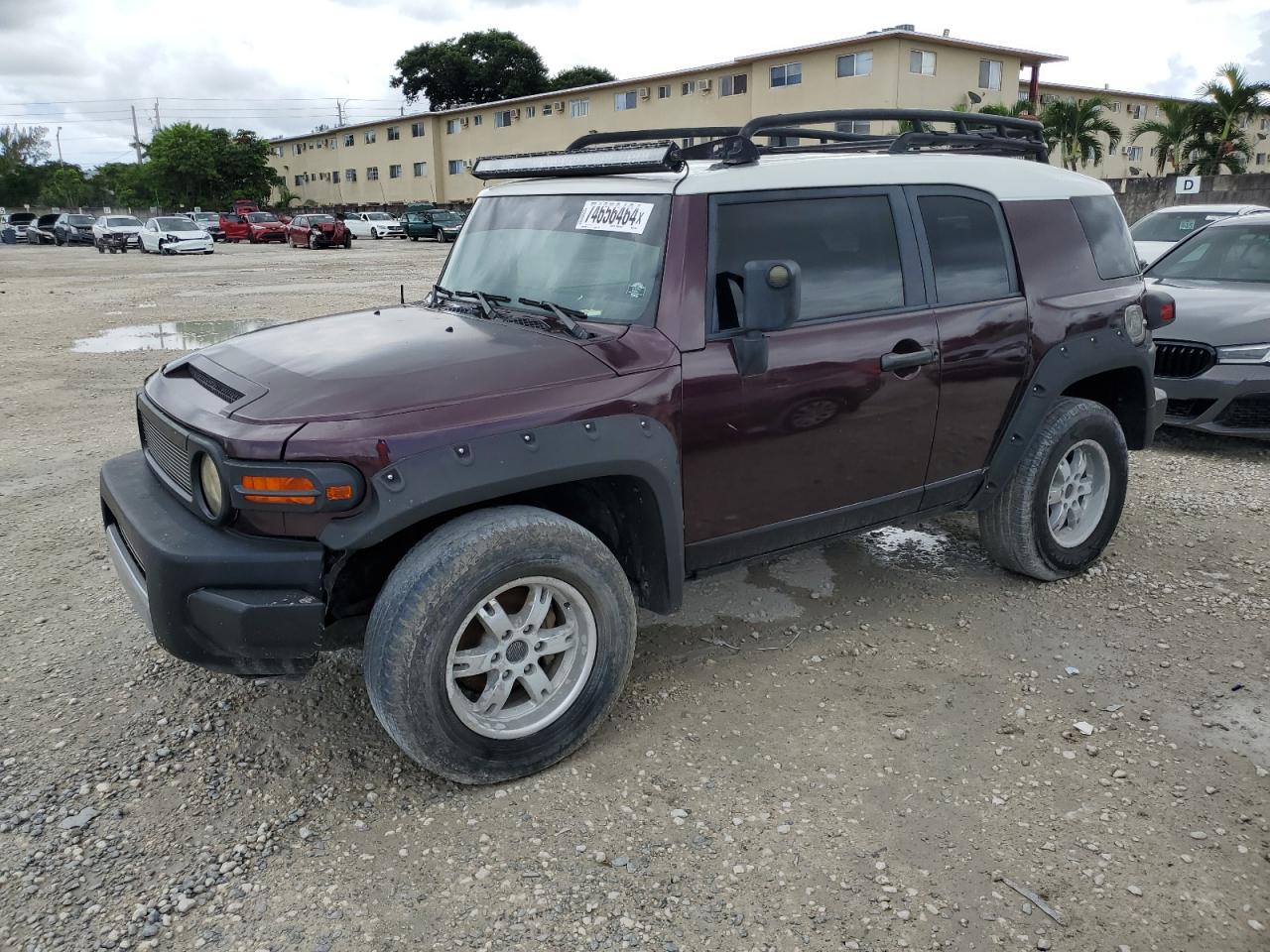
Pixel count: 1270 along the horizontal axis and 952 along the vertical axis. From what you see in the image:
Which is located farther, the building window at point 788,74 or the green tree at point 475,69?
the green tree at point 475,69

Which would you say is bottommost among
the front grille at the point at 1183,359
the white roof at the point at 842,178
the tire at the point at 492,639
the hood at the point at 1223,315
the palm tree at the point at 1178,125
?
the tire at the point at 492,639

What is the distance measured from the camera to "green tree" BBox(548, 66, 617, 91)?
6919cm

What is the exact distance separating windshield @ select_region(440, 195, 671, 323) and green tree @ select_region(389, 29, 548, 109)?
72.6 m

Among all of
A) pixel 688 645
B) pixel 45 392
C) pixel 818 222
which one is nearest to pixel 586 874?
pixel 688 645

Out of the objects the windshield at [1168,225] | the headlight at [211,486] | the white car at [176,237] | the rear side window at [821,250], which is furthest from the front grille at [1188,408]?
the white car at [176,237]

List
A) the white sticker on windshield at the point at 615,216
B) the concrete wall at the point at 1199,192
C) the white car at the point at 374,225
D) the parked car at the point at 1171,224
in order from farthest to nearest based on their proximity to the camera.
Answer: the white car at the point at 374,225, the concrete wall at the point at 1199,192, the parked car at the point at 1171,224, the white sticker on windshield at the point at 615,216

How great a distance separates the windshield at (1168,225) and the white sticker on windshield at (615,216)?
10543 millimetres

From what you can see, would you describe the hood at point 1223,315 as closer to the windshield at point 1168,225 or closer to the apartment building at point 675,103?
the windshield at point 1168,225

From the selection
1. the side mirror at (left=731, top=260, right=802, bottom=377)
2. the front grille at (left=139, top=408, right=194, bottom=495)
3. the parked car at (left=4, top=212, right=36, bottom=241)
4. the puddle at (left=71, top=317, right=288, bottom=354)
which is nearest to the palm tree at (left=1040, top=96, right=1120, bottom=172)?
the puddle at (left=71, top=317, right=288, bottom=354)

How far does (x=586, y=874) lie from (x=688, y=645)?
145 centimetres

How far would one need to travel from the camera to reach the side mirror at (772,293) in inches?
124

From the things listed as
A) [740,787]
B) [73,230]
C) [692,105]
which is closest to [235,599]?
[740,787]

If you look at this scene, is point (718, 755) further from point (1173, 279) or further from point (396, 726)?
point (1173, 279)

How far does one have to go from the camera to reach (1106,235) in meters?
4.54
